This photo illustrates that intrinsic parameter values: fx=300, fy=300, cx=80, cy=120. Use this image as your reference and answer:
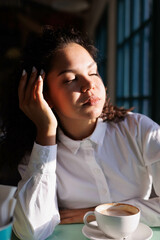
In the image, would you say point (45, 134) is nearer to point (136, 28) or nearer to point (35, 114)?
point (35, 114)

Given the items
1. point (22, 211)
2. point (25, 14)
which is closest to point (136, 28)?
point (22, 211)

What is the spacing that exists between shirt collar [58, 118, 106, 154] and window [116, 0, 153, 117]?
111 cm

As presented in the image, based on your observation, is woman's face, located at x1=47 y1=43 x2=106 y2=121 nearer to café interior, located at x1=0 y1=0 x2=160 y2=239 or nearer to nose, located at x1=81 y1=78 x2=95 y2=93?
nose, located at x1=81 y1=78 x2=95 y2=93

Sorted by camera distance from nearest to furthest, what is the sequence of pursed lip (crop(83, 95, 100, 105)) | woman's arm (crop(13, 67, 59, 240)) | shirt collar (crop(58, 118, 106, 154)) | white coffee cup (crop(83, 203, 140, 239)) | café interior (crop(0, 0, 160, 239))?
1. white coffee cup (crop(83, 203, 140, 239))
2. woman's arm (crop(13, 67, 59, 240))
3. pursed lip (crop(83, 95, 100, 105))
4. shirt collar (crop(58, 118, 106, 154))
5. café interior (crop(0, 0, 160, 239))

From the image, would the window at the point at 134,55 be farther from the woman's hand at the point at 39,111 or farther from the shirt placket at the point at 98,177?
the woman's hand at the point at 39,111

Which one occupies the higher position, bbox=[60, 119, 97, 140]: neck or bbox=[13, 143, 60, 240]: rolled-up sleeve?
bbox=[60, 119, 97, 140]: neck

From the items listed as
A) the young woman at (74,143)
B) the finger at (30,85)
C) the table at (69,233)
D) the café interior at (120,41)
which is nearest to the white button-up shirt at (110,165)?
the young woman at (74,143)

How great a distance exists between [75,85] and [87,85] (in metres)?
0.05

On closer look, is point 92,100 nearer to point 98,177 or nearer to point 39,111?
point 39,111

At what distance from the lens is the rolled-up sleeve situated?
0.92m

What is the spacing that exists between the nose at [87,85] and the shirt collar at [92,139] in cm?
19

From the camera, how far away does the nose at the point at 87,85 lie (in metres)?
1.04

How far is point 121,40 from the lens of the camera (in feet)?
12.3

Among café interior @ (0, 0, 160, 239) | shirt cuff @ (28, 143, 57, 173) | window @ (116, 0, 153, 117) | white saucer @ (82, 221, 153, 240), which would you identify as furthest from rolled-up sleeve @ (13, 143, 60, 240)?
window @ (116, 0, 153, 117)
